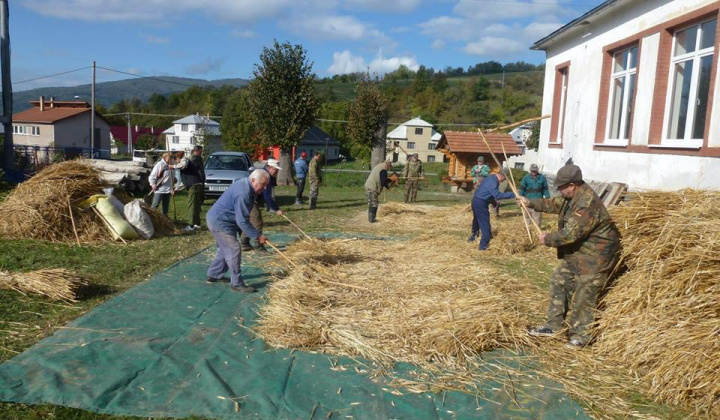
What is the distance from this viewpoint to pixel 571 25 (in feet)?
43.8

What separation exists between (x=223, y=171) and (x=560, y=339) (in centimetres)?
1299

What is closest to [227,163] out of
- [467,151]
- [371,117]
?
[467,151]

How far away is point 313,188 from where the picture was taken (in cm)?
1566

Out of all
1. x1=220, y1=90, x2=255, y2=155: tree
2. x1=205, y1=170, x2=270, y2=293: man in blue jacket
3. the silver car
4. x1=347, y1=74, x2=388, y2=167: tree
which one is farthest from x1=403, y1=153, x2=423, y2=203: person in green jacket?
x1=220, y1=90, x2=255, y2=155: tree

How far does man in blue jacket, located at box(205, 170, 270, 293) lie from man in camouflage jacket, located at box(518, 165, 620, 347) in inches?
135

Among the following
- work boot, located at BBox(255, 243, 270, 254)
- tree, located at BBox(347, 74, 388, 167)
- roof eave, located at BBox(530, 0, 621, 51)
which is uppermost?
roof eave, located at BBox(530, 0, 621, 51)

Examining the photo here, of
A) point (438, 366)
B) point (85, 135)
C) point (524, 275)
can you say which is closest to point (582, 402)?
point (438, 366)

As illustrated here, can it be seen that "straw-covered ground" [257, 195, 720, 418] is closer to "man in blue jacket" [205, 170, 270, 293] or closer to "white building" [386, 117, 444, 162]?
"man in blue jacket" [205, 170, 270, 293]

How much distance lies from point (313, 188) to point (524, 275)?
874 centimetres

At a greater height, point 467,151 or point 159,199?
point 467,151

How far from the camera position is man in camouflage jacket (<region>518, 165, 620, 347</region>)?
5.07 meters

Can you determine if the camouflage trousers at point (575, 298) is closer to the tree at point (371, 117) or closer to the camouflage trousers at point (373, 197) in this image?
the camouflage trousers at point (373, 197)

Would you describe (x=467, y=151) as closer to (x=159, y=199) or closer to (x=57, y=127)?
(x=159, y=199)

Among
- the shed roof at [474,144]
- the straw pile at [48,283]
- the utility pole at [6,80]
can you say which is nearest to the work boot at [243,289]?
the straw pile at [48,283]
